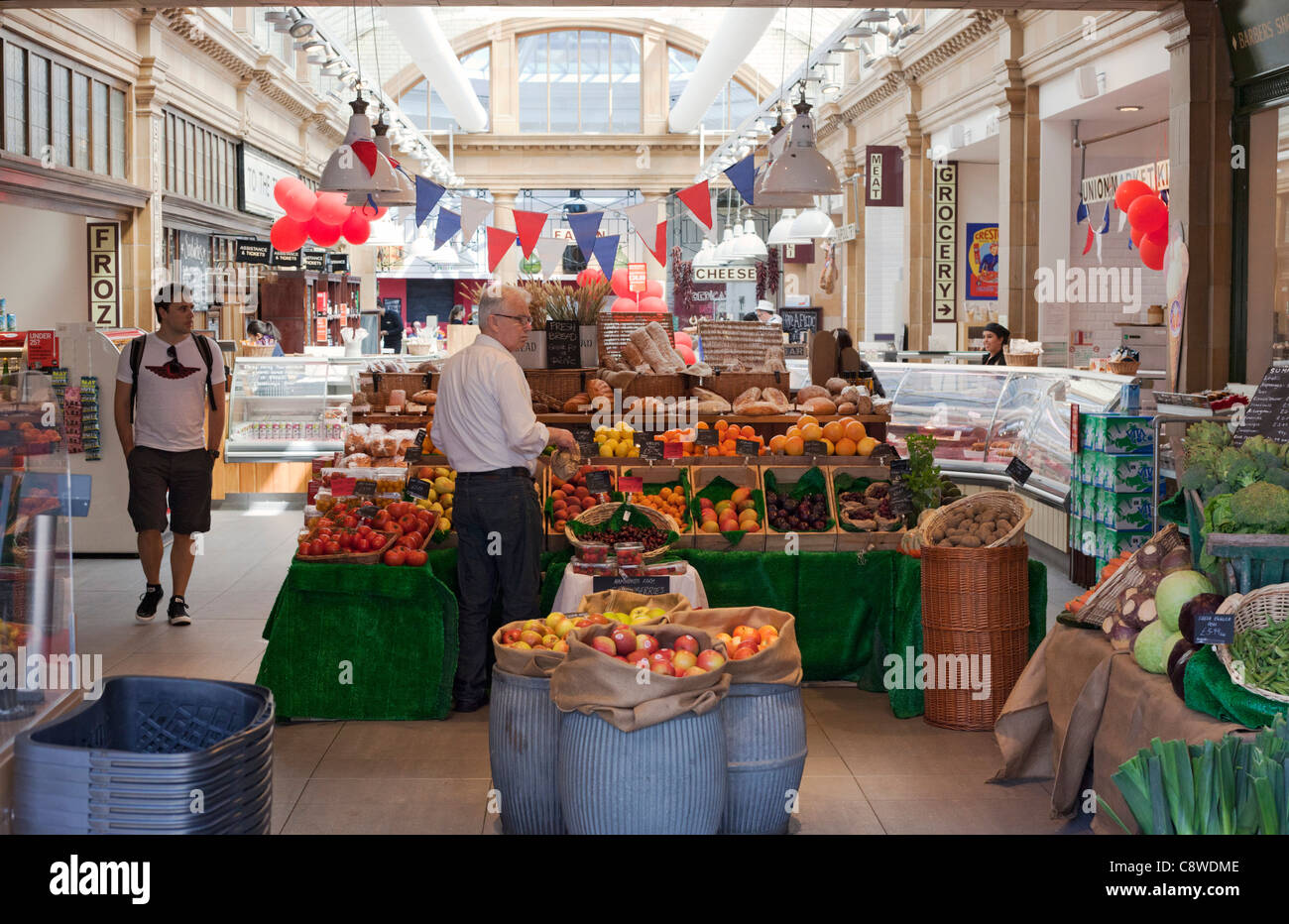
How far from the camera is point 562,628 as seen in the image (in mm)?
4082

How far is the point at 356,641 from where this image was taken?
210 inches

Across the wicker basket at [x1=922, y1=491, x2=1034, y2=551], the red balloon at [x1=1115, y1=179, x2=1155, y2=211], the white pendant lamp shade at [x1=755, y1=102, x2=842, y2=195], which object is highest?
the red balloon at [x1=1115, y1=179, x2=1155, y2=211]

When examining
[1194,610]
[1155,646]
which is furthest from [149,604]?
[1194,610]

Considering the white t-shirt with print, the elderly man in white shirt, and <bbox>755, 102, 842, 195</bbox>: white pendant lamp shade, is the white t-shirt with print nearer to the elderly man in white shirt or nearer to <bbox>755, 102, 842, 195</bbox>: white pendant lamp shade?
the elderly man in white shirt

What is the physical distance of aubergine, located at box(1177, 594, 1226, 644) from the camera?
10.8ft

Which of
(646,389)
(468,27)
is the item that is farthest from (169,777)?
(468,27)

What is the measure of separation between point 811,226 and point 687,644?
445 inches

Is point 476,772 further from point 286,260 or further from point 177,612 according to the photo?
point 286,260

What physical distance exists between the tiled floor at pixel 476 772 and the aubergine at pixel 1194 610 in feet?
3.48

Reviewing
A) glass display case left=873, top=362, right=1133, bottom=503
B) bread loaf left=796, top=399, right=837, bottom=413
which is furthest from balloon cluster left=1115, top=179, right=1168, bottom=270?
bread loaf left=796, top=399, right=837, bottom=413

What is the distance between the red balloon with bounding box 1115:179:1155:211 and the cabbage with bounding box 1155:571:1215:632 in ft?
23.3

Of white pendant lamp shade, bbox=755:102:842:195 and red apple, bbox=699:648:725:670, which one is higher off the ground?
white pendant lamp shade, bbox=755:102:842:195

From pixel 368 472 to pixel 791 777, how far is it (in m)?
3.03
